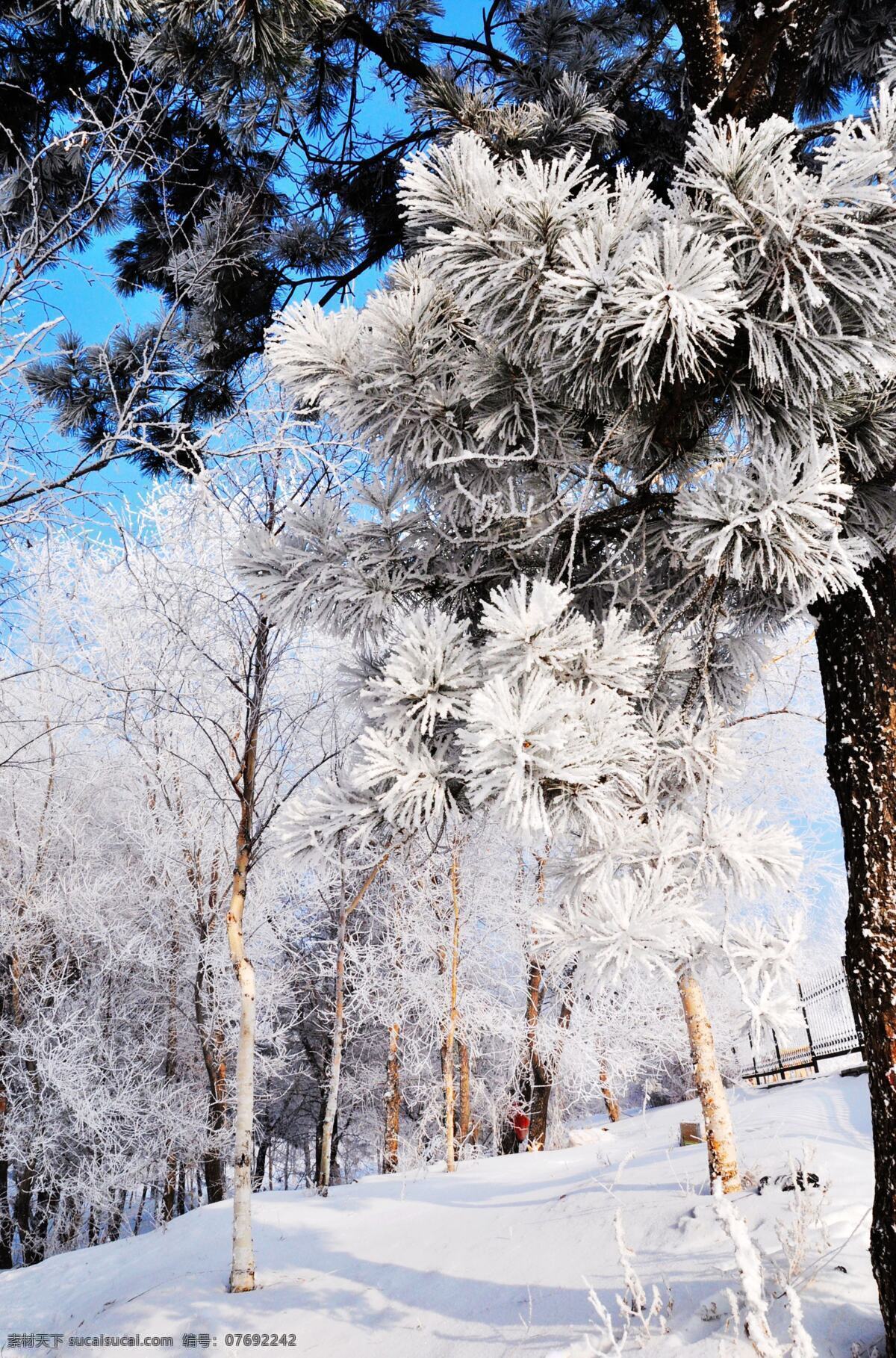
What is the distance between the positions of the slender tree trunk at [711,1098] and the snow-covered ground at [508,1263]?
157 millimetres

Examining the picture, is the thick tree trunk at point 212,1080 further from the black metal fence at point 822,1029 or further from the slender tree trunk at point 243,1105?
the black metal fence at point 822,1029

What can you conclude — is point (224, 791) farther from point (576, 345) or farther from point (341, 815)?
point (576, 345)

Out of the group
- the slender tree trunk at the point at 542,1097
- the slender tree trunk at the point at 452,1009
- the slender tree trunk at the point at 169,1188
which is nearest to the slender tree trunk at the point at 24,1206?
the slender tree trunk at the point at 169,1188

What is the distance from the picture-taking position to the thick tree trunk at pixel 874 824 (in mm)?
2127

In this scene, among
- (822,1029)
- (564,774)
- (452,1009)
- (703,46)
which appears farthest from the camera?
(822,1029)

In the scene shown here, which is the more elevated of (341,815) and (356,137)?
(356,137)

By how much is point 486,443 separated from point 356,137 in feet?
9.07


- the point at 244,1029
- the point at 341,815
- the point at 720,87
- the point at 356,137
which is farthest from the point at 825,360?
Result: the point at 244,1029

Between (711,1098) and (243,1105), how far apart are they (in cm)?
288

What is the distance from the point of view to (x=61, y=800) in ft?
39.0

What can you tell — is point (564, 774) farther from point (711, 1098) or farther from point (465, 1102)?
point (465, 1102)

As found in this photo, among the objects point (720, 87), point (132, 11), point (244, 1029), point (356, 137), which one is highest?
point (356, 137)

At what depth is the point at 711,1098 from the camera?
168 inches

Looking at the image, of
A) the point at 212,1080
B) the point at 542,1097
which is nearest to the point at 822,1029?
the point at 542,1097
